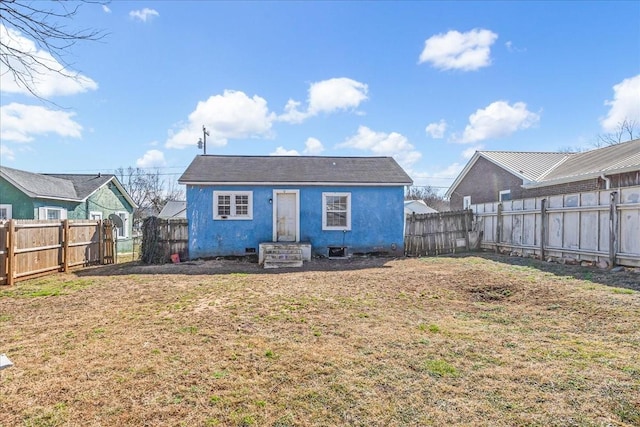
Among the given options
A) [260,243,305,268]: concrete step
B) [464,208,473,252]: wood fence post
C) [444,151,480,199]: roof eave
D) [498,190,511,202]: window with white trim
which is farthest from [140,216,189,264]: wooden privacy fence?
[444,151,480,199]: roof eave

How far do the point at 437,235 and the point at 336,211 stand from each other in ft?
14.7

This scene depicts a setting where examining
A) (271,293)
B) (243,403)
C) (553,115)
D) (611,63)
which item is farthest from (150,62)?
(553,115)

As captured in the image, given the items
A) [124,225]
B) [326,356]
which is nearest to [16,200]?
[124,225]

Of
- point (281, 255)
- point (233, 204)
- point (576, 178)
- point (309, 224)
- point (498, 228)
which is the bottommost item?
point (281, 255)

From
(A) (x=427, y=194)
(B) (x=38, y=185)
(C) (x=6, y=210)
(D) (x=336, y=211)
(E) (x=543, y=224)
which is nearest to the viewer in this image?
(E) (x=543, y=224)

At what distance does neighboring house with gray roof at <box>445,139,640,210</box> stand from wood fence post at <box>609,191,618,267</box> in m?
2.94

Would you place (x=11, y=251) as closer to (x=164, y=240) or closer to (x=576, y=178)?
(x=164, y=240)

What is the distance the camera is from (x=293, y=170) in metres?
13.7

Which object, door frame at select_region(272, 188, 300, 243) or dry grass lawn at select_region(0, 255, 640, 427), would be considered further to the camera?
door frame at select_region(272, 188, 300, 243)

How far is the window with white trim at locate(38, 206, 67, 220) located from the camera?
1495cm

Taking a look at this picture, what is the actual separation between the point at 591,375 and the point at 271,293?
5107mm

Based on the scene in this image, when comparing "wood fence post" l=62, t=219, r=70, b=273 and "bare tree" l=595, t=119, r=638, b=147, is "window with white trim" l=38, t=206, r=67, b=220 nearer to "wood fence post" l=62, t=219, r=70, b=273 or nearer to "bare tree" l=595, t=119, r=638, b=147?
"wood fence post" l=62, t=219, r=70, b=273

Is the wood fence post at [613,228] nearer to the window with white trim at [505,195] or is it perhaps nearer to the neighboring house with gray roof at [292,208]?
the neighboring house with gray roof at [292,208]

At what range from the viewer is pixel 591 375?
316 centimetres
